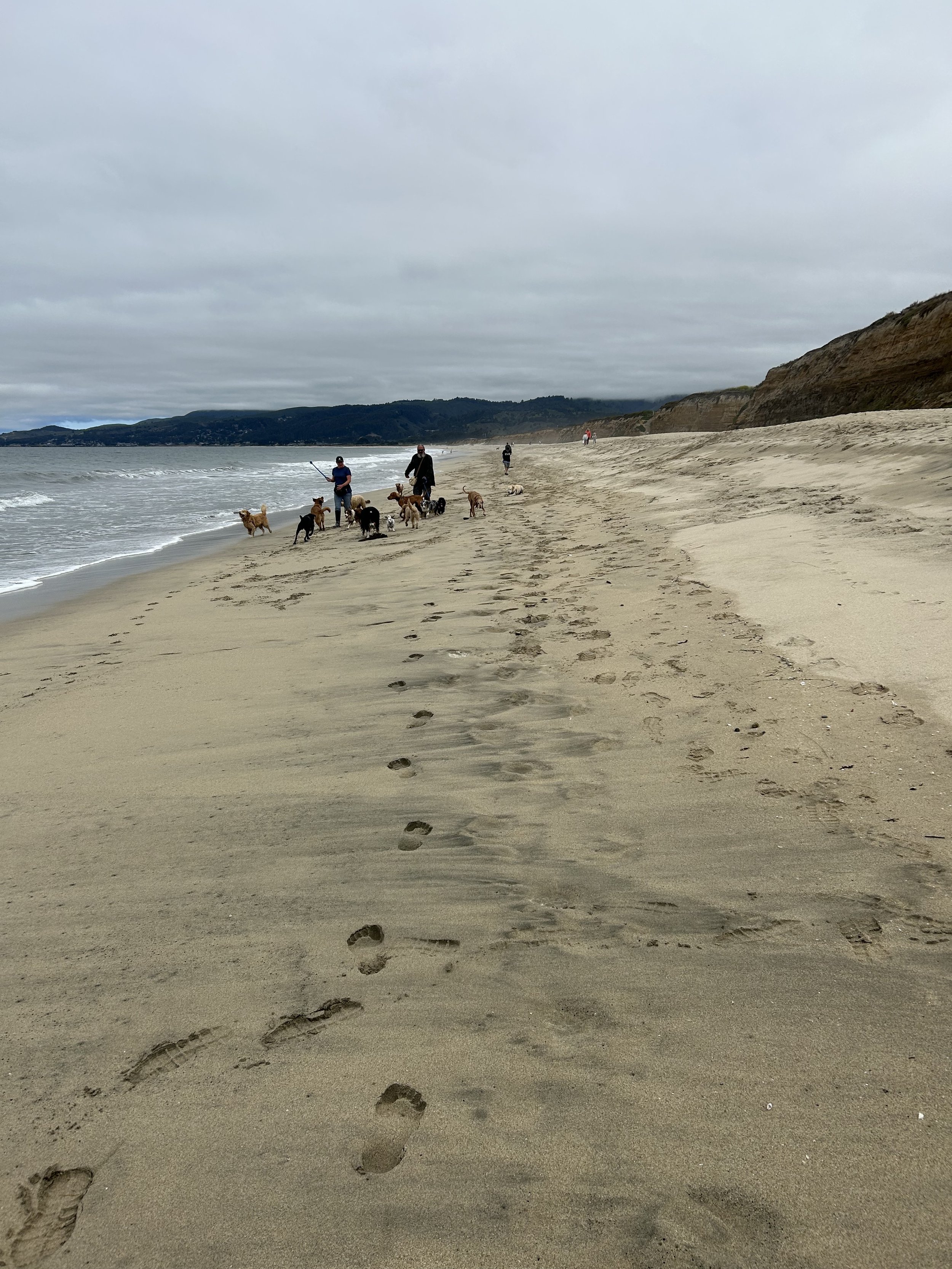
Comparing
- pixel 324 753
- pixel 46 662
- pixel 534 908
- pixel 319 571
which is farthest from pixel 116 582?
pixel 534 908

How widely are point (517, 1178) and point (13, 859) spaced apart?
2.57 metres

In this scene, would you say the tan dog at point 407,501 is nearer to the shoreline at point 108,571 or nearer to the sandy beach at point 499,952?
the shoreline at point 108,571

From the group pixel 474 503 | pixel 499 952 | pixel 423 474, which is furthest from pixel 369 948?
pixel 423 474

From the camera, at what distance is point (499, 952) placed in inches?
89.1

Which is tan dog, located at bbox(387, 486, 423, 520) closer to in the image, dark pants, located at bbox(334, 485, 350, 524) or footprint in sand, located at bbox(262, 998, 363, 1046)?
dark pants, located at bbox(334, 485, 350, 524)

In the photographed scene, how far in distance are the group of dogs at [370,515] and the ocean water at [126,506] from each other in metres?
0.83

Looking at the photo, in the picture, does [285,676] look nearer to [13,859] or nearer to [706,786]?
[13,859]

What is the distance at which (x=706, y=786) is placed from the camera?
10.0 feet

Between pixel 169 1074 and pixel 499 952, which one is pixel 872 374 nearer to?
pixel 499 952

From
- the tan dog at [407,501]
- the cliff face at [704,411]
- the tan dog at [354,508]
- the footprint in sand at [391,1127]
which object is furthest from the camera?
the cliff face at [704,411]

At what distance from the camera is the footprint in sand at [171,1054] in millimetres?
1930

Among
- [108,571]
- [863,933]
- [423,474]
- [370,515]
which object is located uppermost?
[423,474]

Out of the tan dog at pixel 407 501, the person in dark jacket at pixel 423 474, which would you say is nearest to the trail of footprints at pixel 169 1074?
the tan dog at pixel 407 501

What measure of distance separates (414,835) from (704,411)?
54.3 metres
